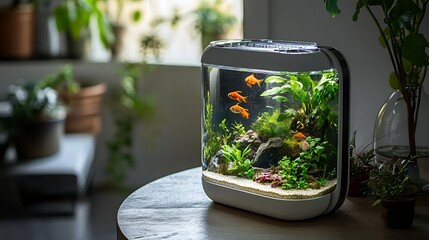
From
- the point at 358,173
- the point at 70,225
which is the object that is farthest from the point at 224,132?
the point at 70,225

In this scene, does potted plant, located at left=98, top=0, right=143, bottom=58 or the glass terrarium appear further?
potted plant, located at left=98, top=0, right=143, bottom=58

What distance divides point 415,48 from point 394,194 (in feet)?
0.93

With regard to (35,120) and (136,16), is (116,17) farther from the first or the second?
(35,120)

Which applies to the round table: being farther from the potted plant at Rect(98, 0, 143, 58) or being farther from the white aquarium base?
the potted plant at Rect(98, 0, 143, 58)

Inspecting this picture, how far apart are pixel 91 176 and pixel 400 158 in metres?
2.73

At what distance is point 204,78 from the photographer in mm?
1661

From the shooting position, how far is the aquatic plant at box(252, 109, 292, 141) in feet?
5.03

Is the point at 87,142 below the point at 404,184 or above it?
below

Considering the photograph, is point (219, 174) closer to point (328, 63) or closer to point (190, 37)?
point (328, 63)

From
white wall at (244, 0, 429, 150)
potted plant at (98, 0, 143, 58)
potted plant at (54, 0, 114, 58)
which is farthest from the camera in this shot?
potted plant at (98, 0, 143, 58)

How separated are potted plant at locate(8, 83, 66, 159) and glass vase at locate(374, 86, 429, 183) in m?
2.32

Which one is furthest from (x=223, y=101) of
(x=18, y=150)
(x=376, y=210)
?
(x=18, y=150)

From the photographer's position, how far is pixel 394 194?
1502 mm

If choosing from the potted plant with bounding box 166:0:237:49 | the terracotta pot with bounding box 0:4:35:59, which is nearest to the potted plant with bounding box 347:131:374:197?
the potted plant with bounding box 166:0:237:49
